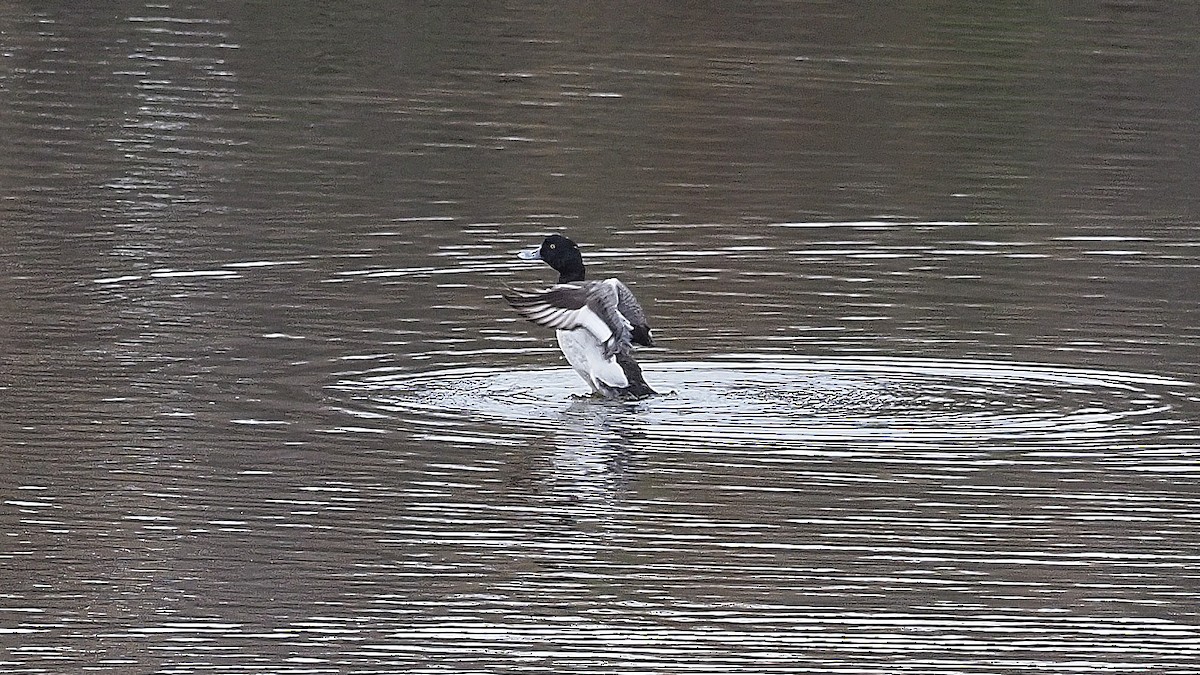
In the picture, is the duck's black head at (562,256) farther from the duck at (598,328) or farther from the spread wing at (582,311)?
the spread wing at (582,311)

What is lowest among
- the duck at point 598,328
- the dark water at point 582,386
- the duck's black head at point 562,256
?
the dark water at point 582,386

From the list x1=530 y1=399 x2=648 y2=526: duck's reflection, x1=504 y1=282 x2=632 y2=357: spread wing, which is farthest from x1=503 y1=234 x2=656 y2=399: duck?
x1=530 y1=399 x2=648 y2=526: duck's reflection

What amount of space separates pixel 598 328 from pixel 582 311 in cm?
13

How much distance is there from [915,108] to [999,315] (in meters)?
10.1

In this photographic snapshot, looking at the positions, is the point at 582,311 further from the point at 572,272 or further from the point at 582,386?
the point at 572,272

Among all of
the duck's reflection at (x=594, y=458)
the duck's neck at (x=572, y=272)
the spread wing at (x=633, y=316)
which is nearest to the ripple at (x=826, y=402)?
the duck's reflection at (x=594, y=458)

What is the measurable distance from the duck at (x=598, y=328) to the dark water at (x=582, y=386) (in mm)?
187

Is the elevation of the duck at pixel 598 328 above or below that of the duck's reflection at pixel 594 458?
above

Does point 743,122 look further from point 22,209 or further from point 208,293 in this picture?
point 208,293

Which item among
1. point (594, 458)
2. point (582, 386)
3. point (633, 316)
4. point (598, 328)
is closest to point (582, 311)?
point (598, 328)

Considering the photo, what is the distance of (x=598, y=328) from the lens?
11.8 metres

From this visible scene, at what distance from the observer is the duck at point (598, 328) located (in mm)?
11719

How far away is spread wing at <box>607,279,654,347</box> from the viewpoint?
1198 centimetres

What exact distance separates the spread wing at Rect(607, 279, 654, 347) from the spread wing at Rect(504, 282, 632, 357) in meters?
0.03
